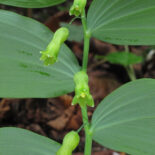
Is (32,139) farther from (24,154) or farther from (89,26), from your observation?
(89,26)

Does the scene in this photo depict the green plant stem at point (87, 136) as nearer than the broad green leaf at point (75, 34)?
Yes

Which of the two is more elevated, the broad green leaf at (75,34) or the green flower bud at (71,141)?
the broad green leaf at (75,34)

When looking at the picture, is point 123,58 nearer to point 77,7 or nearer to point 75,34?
point 75,34

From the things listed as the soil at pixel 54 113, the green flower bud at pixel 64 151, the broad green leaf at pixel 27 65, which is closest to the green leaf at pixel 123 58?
the soil at pixel 54 113

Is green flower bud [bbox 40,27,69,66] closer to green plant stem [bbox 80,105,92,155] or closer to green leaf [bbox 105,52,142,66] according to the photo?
green plant stem [bbox 80,105,92,155]

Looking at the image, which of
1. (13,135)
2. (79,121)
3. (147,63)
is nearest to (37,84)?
(13,135)

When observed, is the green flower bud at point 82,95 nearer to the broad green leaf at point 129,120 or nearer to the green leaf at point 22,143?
the broad green leaf at point 129,120
